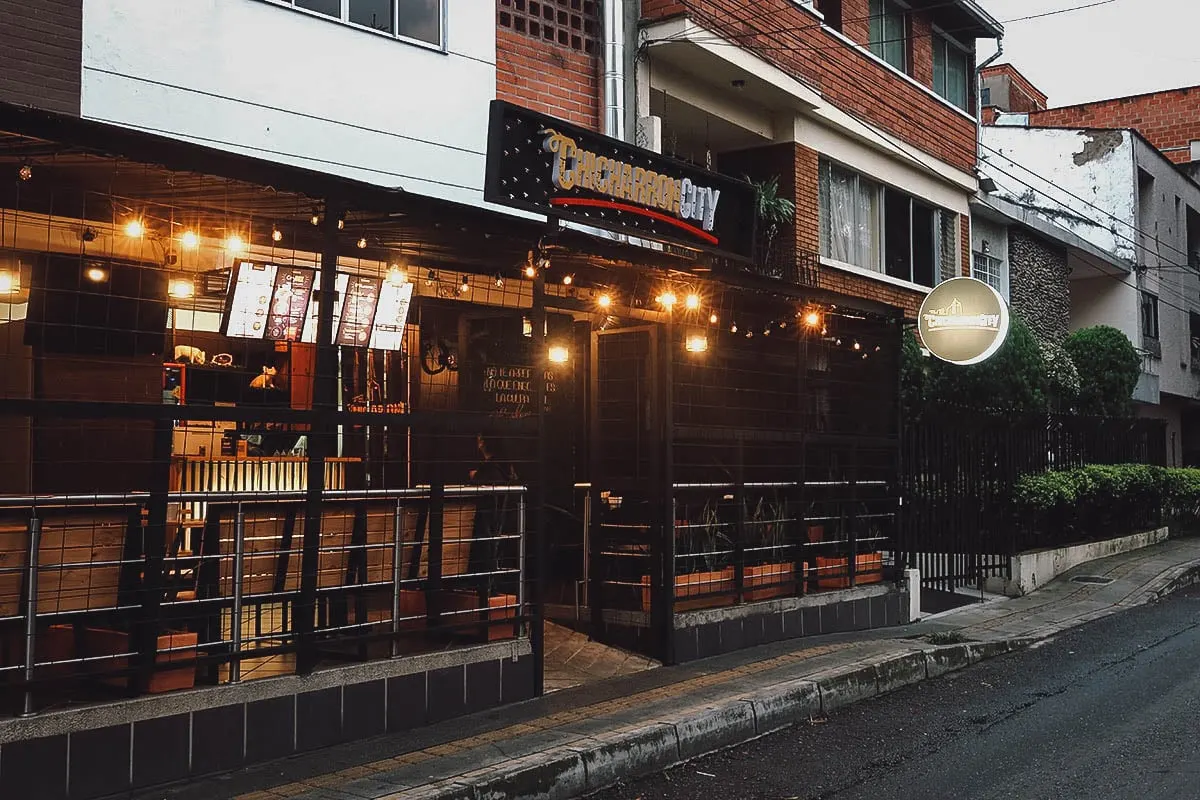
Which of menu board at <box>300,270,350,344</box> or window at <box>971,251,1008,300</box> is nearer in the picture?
menu board at <box>300,270,350,344</box>

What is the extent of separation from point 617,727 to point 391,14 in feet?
24.3

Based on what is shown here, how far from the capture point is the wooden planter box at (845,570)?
1170cm

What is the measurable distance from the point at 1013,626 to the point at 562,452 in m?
5.76

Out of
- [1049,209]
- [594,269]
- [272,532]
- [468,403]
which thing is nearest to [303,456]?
[468,403]

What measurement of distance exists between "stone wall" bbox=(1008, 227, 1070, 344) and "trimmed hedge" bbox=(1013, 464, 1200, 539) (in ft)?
12.8

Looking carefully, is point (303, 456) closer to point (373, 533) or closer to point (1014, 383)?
point (373, 533)

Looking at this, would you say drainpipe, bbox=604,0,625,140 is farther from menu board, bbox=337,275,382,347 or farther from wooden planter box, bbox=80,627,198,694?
wooden planter box, bbox=80,627,198,694

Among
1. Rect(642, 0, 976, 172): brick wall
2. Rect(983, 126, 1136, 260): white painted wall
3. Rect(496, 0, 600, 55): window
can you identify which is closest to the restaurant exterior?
Rect(496, 0, 600, 55): window

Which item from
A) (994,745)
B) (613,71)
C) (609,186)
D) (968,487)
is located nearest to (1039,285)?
(968,487)

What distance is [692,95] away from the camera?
14.1 metres

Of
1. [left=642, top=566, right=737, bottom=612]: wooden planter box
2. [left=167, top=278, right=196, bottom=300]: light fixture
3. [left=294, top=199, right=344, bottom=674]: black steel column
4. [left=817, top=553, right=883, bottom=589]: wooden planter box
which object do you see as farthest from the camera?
[left=817, top=553, right=883, bottom=589]: wooden planter box

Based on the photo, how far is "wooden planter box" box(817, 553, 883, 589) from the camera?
11703mm

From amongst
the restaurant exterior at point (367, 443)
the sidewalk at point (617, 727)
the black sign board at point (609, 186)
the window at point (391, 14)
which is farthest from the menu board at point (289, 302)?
the window at point (391, 14)

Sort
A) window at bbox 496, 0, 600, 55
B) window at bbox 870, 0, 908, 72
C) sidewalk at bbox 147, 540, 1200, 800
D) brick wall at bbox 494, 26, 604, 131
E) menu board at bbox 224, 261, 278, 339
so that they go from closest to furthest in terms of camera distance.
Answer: sidewalk at bbox 147, 540, 1200, 800, menu board at bbox 224, 261, 278, 339, brick wall at bbox 494, 26, 604, 131, window at bbox 496, 0, 600, 55, window at bbox 870, 0, 908, 72
